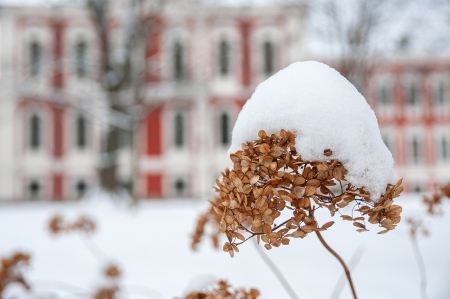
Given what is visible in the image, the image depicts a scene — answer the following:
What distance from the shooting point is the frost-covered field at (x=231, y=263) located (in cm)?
270

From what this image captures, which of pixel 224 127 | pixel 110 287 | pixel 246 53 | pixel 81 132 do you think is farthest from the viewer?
pixel 224 127

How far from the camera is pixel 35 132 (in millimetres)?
14938

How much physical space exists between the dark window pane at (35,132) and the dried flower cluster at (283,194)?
16609 mm

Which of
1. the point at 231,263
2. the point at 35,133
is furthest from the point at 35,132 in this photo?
the point at 231,263

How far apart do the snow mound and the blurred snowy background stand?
248 millimetres

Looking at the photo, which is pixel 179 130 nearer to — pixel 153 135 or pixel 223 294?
pixel 153 135

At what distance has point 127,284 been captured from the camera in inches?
129

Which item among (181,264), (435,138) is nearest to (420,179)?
(435,138)

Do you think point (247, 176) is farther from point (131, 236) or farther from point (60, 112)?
point (60, 112)

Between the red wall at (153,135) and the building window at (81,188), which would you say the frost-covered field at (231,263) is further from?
the building window at (81,188)

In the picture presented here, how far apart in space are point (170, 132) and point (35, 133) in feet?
21.2

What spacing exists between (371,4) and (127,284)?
5638 millimetres

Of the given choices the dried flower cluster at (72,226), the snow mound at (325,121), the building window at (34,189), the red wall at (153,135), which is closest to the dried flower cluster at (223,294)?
the snow mound at (325,121)

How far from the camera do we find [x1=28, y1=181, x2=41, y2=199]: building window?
1464cm
